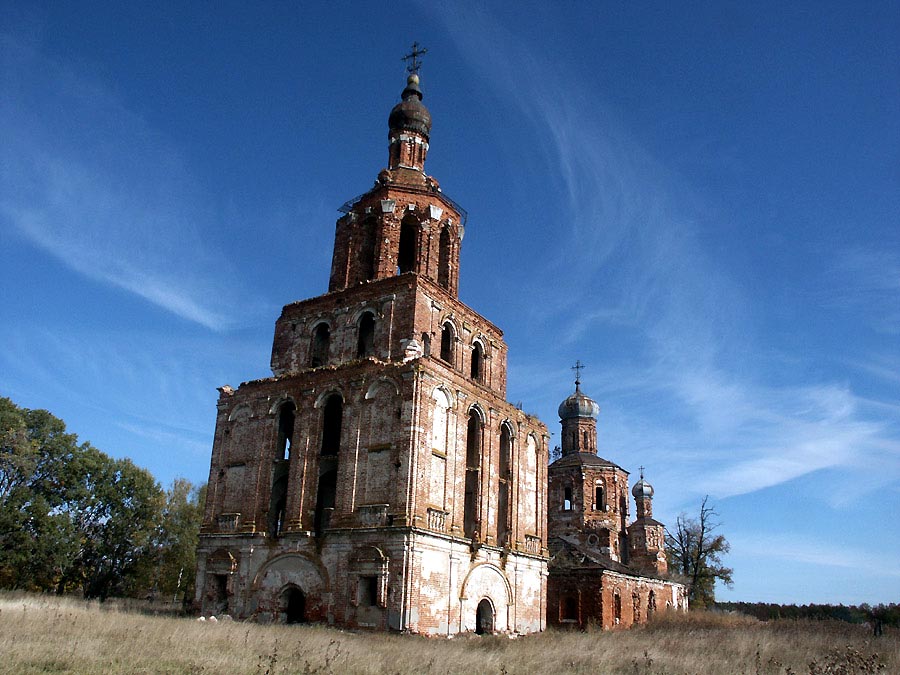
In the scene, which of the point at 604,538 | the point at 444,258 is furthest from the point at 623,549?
the point at 444,258

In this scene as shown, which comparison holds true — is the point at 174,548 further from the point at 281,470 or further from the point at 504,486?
the point at 504,486

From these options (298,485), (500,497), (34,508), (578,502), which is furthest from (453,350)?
(578,502)

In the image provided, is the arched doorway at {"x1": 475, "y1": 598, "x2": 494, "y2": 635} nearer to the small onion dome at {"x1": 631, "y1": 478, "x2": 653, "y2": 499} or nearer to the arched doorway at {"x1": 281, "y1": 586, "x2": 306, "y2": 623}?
the arched doorway at {"x1": 281, "y1": 586, "x2": 306, "y2": 623}

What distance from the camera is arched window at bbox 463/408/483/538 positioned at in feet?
78.8

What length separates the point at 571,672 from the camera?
45.1ft

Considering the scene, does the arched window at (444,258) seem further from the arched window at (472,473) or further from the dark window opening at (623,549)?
the dark window opening at (623,549)

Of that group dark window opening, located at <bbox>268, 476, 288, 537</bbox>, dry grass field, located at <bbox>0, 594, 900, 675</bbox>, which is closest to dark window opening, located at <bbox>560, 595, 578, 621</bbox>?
dry grass field, located at <bbox>0, 594, 900, 675</bbox>

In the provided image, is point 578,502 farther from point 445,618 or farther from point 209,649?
point 209,649

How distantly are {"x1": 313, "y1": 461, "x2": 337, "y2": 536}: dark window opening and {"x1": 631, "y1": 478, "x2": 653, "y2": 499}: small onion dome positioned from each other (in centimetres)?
3024

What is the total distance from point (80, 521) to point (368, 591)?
67.0 feet

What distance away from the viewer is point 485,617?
23.2 metres

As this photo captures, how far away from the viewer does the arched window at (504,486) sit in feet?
82.7

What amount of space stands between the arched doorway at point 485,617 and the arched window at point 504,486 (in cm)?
219

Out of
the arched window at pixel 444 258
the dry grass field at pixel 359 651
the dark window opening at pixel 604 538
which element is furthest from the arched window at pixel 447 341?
the dark window opening at pixel 604 538
